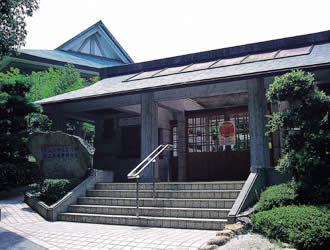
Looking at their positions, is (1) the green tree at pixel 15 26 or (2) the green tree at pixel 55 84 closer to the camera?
(1) the green tree at pixel 15 26

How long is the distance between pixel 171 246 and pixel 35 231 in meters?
3.56

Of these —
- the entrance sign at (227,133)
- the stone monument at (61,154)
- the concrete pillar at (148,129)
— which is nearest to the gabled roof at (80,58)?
the stone monument at (61,154)

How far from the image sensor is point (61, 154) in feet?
36.0

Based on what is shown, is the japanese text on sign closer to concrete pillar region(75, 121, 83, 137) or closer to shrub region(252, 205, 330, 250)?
shrub region(252, 205, 330, 250)

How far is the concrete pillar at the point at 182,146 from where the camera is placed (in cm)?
1349

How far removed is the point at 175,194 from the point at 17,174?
21.1 ft

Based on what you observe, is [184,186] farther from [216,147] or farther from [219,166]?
[216,147]

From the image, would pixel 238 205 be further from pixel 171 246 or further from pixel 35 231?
pixel 35 231

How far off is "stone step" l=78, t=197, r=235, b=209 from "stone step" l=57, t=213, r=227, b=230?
2.30ft

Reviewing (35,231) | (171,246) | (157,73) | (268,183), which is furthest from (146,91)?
(171,246)

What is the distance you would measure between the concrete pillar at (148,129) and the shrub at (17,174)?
4448 millimetres

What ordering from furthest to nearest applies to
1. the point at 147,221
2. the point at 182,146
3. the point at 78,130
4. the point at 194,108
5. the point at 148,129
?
the point at 78,130 → the point at 194,108 → the point at 182,146 → the point at 148,129 → the point at 147,221

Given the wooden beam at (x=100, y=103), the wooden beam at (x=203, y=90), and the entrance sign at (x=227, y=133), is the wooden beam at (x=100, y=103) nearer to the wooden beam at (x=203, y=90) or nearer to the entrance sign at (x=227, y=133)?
the wooden beam at (x=203, y=90)

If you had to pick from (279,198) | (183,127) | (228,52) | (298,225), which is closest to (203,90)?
(183,127)
